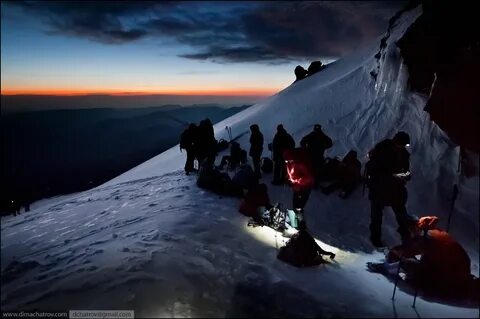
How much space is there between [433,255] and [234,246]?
332 cm

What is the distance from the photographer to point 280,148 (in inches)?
424

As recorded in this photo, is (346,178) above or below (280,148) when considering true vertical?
below

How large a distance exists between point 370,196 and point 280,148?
360 cm

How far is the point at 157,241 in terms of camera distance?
6.54 m

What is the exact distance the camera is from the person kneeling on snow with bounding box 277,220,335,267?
251 inches

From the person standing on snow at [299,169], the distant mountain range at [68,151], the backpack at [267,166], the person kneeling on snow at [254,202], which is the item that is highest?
the person standing on snow at [299,169]

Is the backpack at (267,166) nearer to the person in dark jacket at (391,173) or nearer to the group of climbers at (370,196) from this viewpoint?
the group of climbers at (370,196)

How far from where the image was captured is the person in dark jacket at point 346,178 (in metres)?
10.1

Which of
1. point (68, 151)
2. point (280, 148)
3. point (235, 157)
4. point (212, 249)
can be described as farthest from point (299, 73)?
point (68, 151)

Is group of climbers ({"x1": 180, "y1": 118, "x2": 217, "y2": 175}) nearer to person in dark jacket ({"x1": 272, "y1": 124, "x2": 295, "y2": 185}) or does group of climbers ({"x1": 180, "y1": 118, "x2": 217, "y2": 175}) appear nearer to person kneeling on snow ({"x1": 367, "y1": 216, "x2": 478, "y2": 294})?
person in dark jacket ({"x1": 272, "y1": 124, "x2": 295, "y2": 185})

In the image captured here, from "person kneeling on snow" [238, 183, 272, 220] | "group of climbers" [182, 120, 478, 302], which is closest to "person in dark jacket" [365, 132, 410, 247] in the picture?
"group of climbers" [182, 120, 478, 302]

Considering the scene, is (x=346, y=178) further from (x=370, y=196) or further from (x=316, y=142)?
(x=370, y=196)

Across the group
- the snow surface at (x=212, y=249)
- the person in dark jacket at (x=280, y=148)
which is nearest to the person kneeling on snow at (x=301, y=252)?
the snow surface at (x=212, y=249)

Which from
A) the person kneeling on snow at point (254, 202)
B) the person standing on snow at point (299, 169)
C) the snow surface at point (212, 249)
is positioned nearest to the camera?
the snow surface at point (212, 249)
